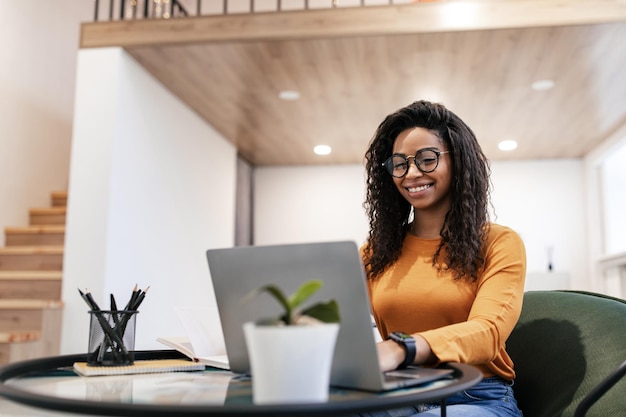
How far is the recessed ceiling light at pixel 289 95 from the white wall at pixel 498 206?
2488 mm

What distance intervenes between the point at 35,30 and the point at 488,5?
3.71 m

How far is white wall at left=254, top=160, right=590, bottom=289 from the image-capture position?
7.12 meters

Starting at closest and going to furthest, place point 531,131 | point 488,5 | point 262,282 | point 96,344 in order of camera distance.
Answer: point 262,282 → point 96,344 → point 488,5 → point 531,131

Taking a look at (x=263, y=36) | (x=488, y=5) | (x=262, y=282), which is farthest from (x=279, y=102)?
(x=262, y=282)

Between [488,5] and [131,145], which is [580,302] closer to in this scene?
[488,5]

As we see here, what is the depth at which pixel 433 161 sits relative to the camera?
1.44m

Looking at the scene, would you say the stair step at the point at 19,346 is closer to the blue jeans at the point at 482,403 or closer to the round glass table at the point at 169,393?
the round glass table at the point at 169,393

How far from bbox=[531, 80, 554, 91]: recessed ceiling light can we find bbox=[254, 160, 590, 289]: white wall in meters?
2.49

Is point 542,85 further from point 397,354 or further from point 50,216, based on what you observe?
point 397,354

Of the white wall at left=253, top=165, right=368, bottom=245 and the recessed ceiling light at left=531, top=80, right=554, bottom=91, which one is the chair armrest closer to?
the recessed ceiling light at left=531, top=80, right=554, bottom=91

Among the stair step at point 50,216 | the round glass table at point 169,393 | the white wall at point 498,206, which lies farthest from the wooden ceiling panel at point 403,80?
the round glass table at point 169,393

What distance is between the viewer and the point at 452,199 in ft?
4.91

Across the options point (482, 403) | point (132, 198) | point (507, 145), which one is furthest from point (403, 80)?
point (482, 403)

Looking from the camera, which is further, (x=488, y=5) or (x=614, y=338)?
(x=488, y=5)
